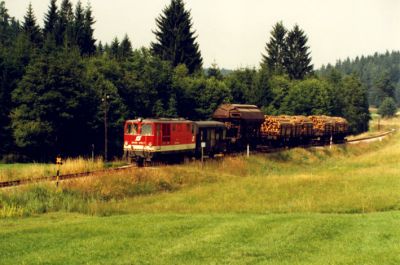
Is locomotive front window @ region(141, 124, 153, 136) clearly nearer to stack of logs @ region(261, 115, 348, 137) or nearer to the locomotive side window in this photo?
the locomotive side window

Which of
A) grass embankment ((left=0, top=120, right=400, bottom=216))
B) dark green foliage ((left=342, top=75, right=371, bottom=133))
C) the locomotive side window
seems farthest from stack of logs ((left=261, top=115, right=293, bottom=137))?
dark green foliage ((left=342, top=75, right=371, bottom=133))

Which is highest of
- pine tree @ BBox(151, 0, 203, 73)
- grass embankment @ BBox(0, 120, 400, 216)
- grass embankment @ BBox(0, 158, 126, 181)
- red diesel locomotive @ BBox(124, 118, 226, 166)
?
pine tree @ BBox(151, 0, 203, 73)

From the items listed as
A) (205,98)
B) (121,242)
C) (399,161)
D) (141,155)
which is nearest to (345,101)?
(205,98)

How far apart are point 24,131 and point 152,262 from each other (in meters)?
26.7

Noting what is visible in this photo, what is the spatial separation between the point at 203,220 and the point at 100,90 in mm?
28328

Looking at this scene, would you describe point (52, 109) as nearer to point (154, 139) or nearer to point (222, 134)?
point (154, 139)

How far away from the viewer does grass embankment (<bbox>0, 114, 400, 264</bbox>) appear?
11337 millimetres

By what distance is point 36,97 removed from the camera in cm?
3519

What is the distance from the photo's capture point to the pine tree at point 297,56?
9819cm

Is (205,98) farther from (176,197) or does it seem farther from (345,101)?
(345,101)

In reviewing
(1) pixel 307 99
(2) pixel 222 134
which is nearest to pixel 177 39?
(1) pixel 307 99

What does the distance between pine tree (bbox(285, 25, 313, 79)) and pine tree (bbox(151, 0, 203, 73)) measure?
32185 millimetres

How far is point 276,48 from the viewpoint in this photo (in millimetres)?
101062

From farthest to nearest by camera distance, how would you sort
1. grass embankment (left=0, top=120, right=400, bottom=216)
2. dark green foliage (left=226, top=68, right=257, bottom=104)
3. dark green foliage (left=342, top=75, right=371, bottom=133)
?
dark green foliage (left=342, top=75, right=371, bottom=133) < dark green foliage (left=226, top=68, right=257, bottom=104) < grass embankment (left=0, top=120, right=400, bottom=216)
